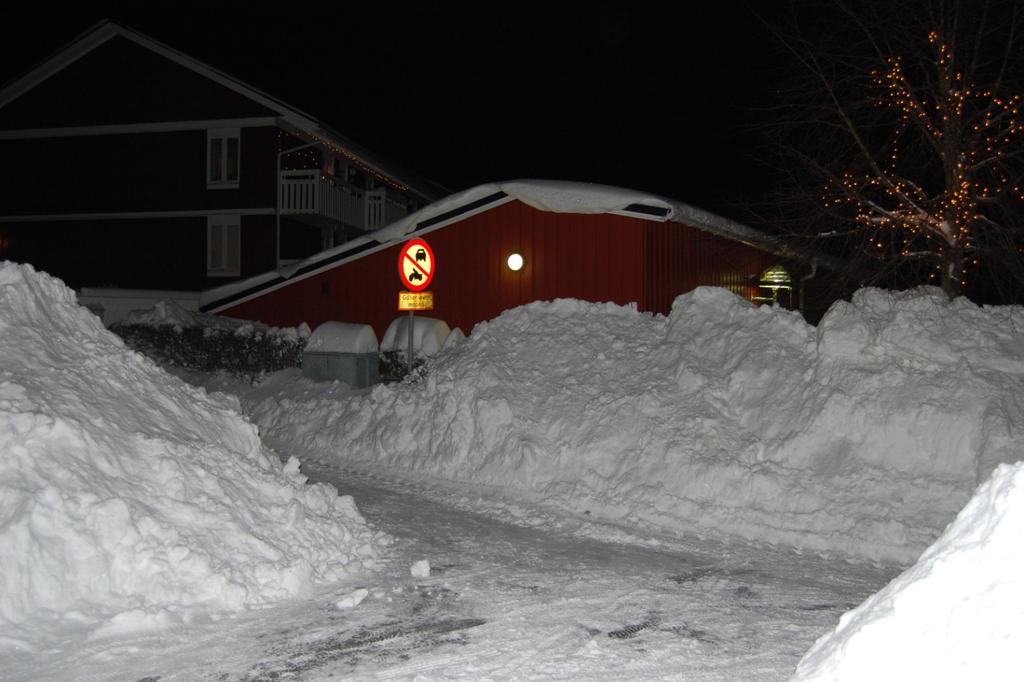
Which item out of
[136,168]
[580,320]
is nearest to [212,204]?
[136,168]

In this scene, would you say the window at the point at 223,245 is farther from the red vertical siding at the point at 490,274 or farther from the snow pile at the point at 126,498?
the snow pile at the point at 126,498

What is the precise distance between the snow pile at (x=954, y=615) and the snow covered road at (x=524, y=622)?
5.39 ft

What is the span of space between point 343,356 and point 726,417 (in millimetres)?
7377

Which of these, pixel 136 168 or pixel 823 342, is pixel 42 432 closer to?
pixel 823 342

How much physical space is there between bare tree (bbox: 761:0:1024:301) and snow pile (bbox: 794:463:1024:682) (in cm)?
1187

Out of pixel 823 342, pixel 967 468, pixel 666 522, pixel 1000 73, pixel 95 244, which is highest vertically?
pixel 1000 73

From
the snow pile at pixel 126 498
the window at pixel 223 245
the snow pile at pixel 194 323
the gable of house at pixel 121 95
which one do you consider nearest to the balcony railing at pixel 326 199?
the window at pixel 223 245

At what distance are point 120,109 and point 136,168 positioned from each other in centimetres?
205

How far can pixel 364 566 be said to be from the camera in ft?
27.5

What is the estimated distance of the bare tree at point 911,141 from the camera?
48.8ft

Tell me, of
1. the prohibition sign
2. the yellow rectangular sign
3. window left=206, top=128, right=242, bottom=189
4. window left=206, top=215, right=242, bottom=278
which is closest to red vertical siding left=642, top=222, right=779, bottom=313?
the prohibition sign

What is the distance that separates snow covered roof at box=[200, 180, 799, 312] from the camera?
1777 cm

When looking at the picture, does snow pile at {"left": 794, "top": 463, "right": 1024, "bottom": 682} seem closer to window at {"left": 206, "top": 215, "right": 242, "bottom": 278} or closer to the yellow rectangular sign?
the yellow rectangular sign

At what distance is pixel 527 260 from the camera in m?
19.0
